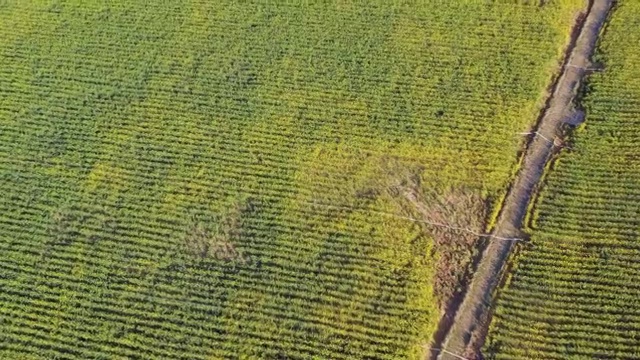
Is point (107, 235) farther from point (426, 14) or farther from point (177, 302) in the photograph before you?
point (426, 14)

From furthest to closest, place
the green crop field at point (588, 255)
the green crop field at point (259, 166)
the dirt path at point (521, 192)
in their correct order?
the green crop field at point (259, 166) → the dirt path at point (521, 192) → the green crop field at point (588, 255)

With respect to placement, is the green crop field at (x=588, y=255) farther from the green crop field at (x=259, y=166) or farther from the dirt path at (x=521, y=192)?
the dirt path at (x=521, y=192)

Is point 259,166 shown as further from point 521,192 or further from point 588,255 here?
point 588,255

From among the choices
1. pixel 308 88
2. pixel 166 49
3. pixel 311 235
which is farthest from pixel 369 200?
pixel 166 49

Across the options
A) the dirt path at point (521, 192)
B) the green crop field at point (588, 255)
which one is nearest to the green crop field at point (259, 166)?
the green crop field at point (588, 255)

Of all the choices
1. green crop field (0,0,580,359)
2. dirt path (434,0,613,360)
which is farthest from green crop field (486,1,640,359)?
dirt path (434,0,613,360)

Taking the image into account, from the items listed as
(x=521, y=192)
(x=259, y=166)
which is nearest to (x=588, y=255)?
(x=521, y=192)

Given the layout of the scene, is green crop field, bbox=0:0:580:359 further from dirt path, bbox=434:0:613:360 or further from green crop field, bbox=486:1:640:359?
dirt path, bbox=434:0:613:360
